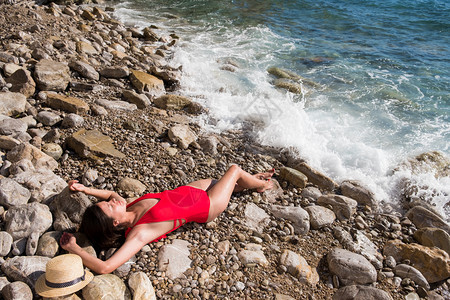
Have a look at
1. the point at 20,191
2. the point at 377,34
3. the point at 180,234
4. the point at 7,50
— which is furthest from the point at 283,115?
the point at 377,34

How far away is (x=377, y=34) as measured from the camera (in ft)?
52.7

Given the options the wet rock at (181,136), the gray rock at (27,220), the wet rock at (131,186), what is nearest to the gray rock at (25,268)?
the gray rock at (27,220)

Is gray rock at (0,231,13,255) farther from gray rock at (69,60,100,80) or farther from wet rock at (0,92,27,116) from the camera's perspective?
gray rock at (69,60,100,80)

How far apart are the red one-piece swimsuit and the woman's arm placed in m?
0.29

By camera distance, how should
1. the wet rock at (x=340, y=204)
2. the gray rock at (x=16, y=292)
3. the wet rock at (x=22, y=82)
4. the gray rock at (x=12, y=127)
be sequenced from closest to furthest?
the gray rock at (x=16, y=292) < the gray rock at (x=12, y=127) < the wet rock at (x=340, y=204) < the wet rock at (x=22, y=82)

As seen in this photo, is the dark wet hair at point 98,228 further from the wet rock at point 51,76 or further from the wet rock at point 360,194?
the wet rock at point 360,194

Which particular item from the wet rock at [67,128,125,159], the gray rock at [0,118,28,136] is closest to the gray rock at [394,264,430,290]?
the wet rock at [67,128,125,159]

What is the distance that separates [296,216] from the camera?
4836 millimetres

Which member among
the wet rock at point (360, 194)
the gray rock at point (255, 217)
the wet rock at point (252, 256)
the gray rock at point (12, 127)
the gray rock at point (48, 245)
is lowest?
the wet rock at point (360, 194)

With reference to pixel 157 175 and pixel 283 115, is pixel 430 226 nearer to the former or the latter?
pixel 283 115

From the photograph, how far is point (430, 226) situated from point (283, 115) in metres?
3.97

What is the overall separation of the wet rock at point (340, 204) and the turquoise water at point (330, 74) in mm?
1158

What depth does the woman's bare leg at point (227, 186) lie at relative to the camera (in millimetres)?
4539

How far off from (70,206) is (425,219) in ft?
18.7
